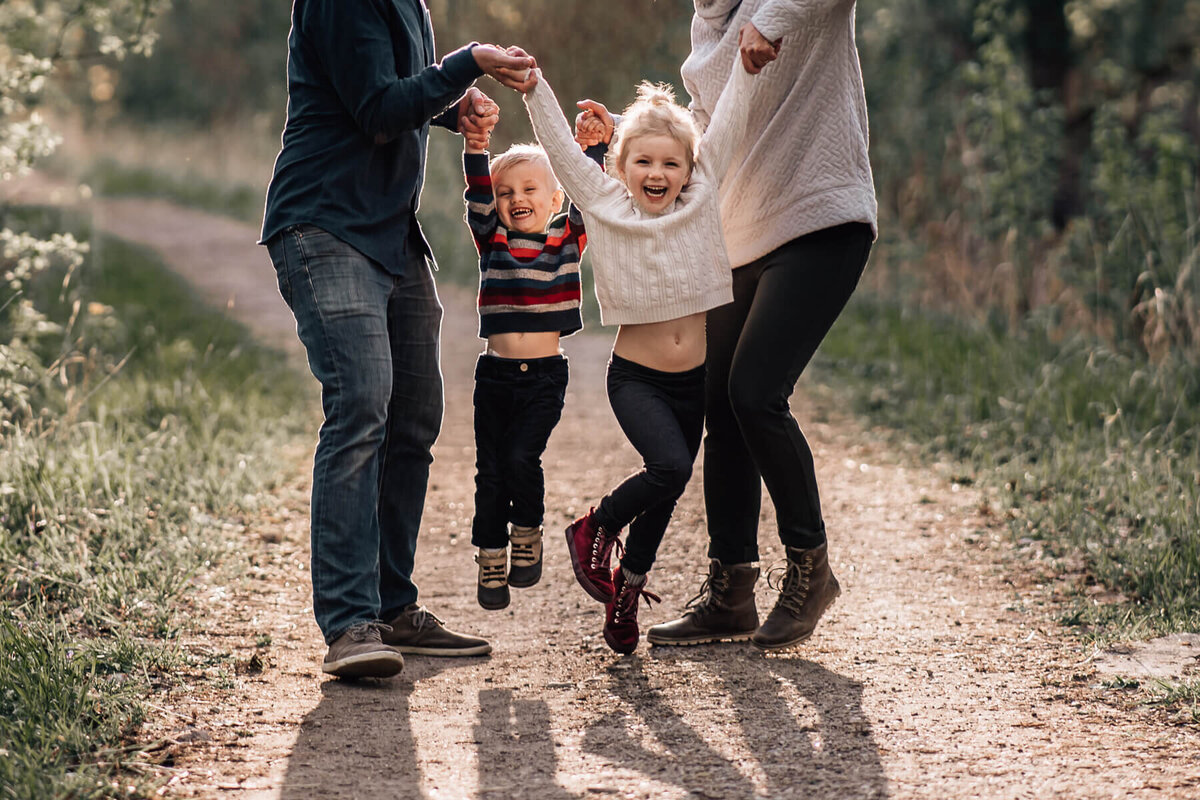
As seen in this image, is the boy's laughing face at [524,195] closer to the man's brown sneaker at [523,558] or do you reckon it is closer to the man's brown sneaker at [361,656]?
the man's brown sneaker at [523,558]

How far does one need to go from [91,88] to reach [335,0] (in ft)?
115

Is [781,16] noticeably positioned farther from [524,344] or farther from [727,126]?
[524,344]

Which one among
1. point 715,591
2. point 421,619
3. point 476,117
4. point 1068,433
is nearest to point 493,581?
point 421,619

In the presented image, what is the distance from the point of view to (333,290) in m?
3.67

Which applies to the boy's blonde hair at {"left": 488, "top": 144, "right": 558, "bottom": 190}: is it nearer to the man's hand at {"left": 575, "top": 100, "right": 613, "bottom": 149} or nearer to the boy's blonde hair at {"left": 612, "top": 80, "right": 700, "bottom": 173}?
the man's hand at {"left": 575, "top": 100, "right": 613, "bottom": 149}

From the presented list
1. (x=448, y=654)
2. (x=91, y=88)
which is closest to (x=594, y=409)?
(x=448, y=654)

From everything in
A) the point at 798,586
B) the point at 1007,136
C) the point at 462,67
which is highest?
the point at 1007,136

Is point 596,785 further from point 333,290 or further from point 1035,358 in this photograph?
point 1035,358

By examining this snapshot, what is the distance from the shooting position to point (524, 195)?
13.0ft

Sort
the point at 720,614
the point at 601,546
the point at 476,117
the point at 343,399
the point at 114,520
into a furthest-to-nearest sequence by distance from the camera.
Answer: the point at 114,520 < the point at 720,614 < the point at 601,546 < the point at 476,117 < the point at 343,399

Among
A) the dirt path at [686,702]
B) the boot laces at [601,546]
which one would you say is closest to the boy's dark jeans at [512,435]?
the boot laces at [601,546]

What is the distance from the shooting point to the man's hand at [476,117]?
3.77 meters

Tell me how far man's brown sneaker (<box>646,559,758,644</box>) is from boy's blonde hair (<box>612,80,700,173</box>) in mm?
1226

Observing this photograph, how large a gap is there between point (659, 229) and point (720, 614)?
119 centimetres
